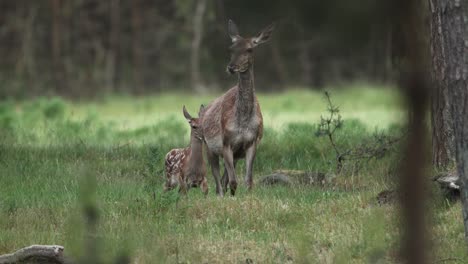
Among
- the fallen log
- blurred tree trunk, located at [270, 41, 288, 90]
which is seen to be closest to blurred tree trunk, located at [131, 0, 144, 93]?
blurred tree trunk, located at [270, 41, 288, 90]

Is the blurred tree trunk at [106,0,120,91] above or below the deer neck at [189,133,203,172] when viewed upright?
above

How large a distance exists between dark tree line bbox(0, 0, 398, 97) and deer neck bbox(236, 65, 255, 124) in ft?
116

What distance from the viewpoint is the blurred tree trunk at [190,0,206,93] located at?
177 feet

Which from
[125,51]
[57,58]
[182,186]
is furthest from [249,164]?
[125,51]

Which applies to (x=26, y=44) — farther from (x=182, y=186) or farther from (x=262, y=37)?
(x=182, y=186)

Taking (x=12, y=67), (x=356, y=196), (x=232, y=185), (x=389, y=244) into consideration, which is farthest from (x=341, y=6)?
(x=12, y=67)

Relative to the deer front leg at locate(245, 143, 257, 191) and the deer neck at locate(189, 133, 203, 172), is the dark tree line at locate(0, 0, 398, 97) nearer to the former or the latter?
the deer neck at locate(189, 133, 203, 172)

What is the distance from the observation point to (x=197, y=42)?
→ 53.8 meters

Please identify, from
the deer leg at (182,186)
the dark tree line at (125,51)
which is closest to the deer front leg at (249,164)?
the deer leg at (182,186)

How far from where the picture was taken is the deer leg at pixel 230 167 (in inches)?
434

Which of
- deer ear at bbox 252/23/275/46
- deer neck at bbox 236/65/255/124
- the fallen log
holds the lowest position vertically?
the fallen log

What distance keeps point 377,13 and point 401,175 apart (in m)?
0.23

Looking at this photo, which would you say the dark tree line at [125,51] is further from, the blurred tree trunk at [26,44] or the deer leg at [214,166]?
the deer leg at [214,166]

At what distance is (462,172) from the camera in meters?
4.35
